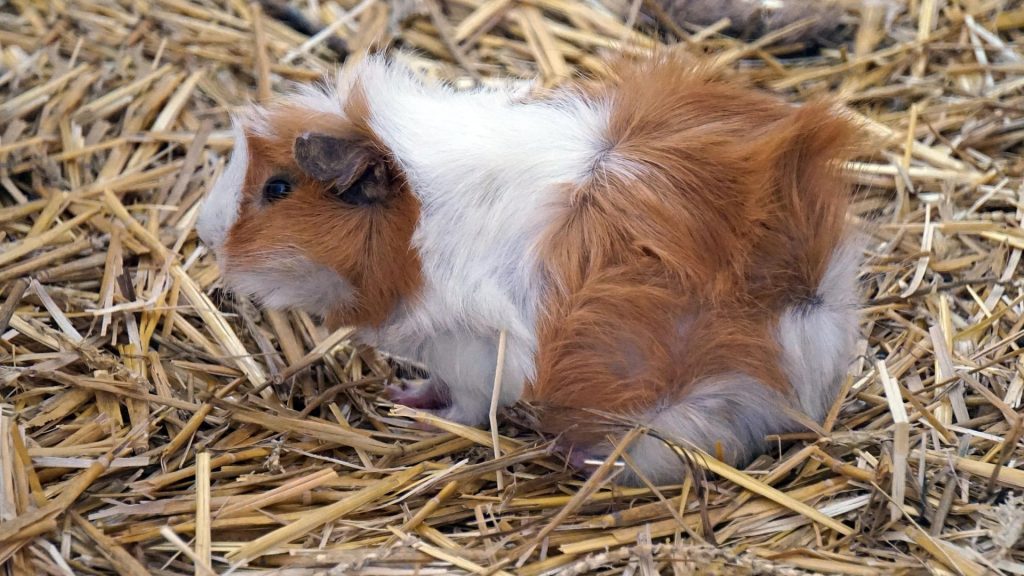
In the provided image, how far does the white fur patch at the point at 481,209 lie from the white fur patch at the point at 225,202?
393mm

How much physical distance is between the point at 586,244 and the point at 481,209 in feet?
0.97

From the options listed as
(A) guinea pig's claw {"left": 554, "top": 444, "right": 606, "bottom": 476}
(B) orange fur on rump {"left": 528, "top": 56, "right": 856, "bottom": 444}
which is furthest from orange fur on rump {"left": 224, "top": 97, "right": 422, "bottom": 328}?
(A) guinea pig's claw {"left": 554, "top": 444, "right": 606, "bottom": 476}

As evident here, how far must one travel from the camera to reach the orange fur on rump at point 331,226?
2.38 metres

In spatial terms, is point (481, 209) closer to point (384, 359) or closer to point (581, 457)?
point (581, 457)

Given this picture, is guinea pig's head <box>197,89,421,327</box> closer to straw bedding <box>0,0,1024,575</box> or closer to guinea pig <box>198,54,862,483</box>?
guinea pig <box>198,54,862,483</box>

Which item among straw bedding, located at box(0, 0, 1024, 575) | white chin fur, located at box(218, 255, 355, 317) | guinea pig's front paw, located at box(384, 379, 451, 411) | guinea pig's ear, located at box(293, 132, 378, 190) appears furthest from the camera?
guinea pig's front paw, located at box(384, 379, 451, 411)

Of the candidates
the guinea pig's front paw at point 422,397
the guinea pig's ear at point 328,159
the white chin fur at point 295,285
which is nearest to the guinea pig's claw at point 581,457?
the guinea pig's front paw at point 422,397

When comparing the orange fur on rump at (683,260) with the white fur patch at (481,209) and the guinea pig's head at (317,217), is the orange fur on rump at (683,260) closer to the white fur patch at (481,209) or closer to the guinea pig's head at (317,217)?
the white fur patch at (481,209)

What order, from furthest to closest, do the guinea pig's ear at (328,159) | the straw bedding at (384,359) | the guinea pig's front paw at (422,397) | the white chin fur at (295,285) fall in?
the guinea pig's front paw at (422,397), the white chin fur at (295,285), the guinea pig's ear at (328,159), the straw bedding at (384,359)

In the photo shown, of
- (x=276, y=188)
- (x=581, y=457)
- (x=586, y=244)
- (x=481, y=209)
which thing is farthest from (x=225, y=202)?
(x=581, y=457)

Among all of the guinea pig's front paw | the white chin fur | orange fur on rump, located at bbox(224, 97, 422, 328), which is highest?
orange fur on rump, located at bbox(224, 97, 422, 328)

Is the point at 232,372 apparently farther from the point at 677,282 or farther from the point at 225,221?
the point at 677,282

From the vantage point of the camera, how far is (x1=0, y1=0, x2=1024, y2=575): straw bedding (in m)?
2.18

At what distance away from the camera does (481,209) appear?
2336 mm
